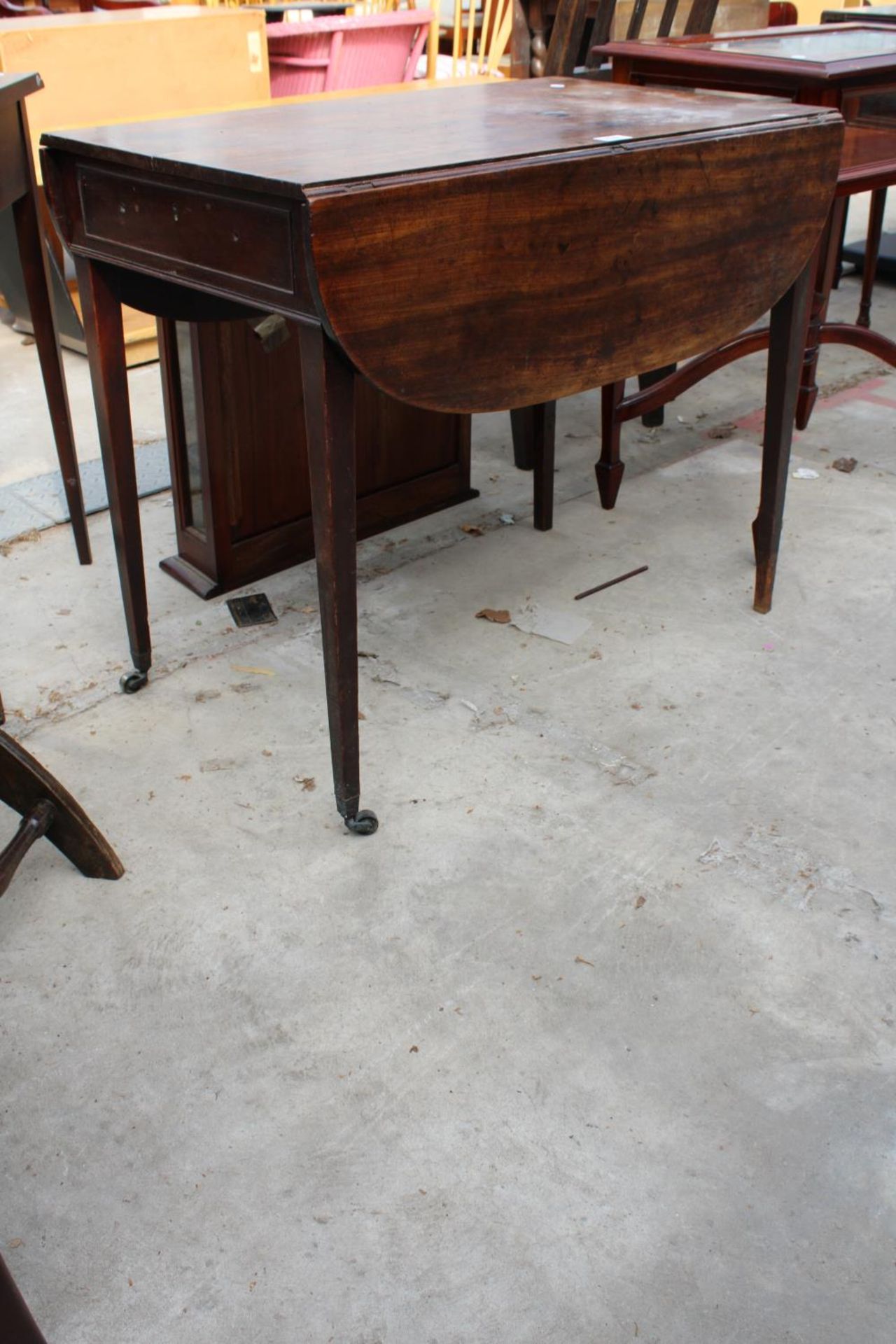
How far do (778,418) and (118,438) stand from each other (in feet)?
3.70

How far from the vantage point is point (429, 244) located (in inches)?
54.5

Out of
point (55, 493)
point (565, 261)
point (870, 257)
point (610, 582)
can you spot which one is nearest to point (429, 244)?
point (565, 261)

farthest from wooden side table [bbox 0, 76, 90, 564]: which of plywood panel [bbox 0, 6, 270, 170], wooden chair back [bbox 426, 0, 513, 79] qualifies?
wooden chair back [bbox 426, 0, 513, 79]

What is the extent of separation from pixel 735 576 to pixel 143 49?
2.65m

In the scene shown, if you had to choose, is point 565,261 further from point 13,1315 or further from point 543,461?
point 13,1315

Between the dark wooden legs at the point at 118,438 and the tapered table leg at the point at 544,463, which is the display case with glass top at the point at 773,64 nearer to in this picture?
the tapered table leg at the point at 544,463

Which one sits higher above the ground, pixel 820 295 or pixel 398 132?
pixel 398 132

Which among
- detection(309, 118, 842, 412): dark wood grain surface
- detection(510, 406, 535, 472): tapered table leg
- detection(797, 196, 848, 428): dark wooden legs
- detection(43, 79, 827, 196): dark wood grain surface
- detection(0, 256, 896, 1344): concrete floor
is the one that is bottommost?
detection(0, 256, 896, 1344): concrete floor

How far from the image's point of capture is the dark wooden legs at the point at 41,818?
150 centimetres

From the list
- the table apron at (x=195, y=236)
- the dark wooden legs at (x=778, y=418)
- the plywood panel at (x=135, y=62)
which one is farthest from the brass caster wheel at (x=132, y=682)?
the plywood panel at (x=135, y=62)

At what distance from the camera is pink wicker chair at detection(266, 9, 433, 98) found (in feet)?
Answer: 14.6

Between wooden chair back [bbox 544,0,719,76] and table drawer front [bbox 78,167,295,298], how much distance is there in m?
1.51

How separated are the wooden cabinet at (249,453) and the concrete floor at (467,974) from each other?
0.09 m

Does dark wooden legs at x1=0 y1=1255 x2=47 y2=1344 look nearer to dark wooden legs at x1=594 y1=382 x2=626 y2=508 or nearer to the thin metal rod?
the thin metal rod
